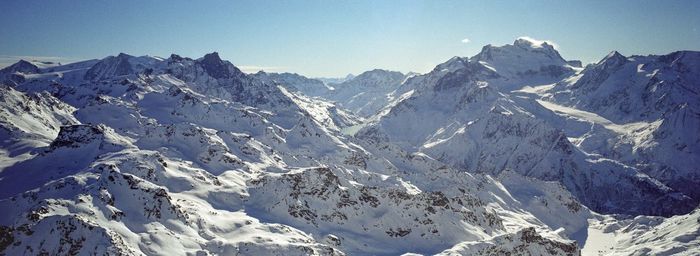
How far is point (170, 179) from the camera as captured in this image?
127938 millimetres

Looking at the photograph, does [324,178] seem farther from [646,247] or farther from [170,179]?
[646,247]

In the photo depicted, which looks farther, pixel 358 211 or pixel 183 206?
pixel 358 211

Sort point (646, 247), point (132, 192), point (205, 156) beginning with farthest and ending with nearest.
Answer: point (646, 247) → point (205, 156) → point (132, 192)

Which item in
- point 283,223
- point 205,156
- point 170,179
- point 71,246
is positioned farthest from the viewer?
point 205,156

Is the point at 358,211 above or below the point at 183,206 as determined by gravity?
below

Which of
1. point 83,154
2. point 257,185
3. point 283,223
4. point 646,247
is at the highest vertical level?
point 83,154

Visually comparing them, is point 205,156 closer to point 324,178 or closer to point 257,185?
point 257,185

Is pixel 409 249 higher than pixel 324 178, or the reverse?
pixel 324 178

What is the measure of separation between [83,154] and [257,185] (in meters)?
47.1

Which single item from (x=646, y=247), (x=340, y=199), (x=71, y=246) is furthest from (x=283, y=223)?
(x=646, y=247)

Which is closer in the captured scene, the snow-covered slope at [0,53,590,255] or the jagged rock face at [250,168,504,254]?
the snow-covered slope at [0,53,590,255]

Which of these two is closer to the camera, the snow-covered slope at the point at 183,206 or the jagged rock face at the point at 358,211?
the snow-covered slope at the point at 183,206

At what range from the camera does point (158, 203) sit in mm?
97875

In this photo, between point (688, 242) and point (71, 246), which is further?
point (688, 242)
